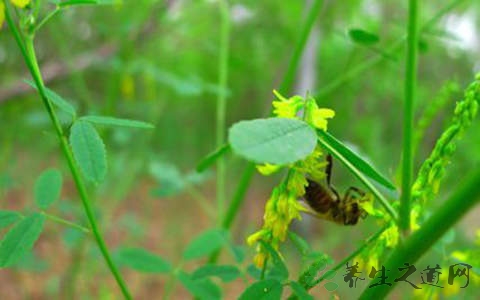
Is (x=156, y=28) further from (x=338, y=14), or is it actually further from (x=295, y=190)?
(x=295, y=190)

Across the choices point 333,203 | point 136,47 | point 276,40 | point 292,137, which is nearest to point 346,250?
point 276,40

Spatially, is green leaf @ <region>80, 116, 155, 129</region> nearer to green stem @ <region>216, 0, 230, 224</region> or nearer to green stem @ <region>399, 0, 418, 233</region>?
green stem @ <region>399, 0, 418, 233</region>

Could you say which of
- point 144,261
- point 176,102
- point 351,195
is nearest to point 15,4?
point 351,195

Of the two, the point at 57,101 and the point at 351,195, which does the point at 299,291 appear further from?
the point at 57,101

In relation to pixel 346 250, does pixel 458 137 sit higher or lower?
lower

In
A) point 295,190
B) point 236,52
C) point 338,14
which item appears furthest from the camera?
point 236,52

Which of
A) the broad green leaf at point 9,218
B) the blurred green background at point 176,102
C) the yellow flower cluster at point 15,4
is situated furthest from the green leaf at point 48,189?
the blurred green background at point 176,102

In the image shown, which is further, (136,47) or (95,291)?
(95,291)
